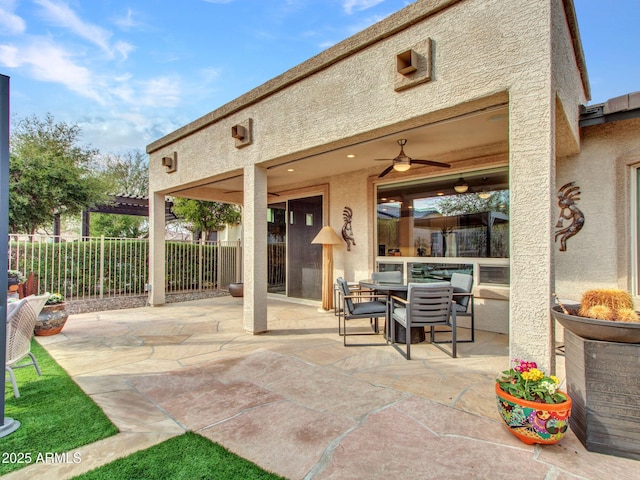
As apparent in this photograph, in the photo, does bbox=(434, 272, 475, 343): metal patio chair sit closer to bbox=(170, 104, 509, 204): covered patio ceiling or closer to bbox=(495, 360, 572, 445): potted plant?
bbox=(170, 104, 509, 204): covered patio ceiling

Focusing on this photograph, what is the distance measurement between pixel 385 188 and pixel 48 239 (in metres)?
8.29

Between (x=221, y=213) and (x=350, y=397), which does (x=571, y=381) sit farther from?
(x=221, y=213)

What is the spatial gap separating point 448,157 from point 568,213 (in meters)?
2.19

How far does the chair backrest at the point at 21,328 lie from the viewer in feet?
10.3

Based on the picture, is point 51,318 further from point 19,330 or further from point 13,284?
point 19,330

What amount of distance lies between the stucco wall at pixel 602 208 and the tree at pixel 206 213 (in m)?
11.4

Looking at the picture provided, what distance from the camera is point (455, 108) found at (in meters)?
3.42

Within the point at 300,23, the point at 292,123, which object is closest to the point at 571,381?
the point at 292,123

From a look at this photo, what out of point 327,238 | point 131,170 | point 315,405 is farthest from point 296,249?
point 131,170

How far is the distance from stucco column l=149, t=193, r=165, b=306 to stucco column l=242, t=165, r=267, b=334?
429 centimetres

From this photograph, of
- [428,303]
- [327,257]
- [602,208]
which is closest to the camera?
[428,303]

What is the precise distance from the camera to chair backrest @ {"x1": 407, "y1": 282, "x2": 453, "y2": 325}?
4316 millimetres

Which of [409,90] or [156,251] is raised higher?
[409,90]

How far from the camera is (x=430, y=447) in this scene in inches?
92.1
